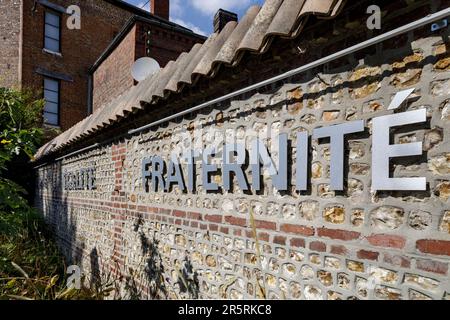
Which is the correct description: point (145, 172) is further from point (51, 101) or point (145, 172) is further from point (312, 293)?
point (51, 101)

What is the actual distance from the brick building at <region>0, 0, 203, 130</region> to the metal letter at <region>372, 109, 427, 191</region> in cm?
1350

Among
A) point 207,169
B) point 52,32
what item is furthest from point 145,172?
point 52,32

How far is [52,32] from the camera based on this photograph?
51.6 ft

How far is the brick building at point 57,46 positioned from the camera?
14.8m

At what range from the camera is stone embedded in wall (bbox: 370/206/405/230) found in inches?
77.2

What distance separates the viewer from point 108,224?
5.95 meters

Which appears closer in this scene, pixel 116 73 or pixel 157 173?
pixel 157 173

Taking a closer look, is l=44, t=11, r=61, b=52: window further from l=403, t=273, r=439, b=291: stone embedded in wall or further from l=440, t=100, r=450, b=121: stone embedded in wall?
l=403, t=273, r=439, b=291: stone embedded in wall

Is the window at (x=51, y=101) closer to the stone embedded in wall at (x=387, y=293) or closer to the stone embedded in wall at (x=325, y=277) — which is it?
the stone embedded in wall at (x=325, y=277)

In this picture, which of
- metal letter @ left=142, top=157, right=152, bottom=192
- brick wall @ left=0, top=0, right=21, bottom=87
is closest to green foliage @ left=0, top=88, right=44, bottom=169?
metal letter @ left=142, top=157, right=152, bottom=192

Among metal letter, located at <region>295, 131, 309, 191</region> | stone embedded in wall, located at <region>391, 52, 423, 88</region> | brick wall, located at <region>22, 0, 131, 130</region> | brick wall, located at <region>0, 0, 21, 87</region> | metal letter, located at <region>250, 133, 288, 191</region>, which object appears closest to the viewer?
stone embedded in wall, located at <region>391, 52, 423, 88</region>

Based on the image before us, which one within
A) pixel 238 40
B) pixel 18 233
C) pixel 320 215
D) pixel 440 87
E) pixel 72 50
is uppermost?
pixel 72 50

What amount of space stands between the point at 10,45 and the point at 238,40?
1573 centimetres

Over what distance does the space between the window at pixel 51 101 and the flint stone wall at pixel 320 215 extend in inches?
520
